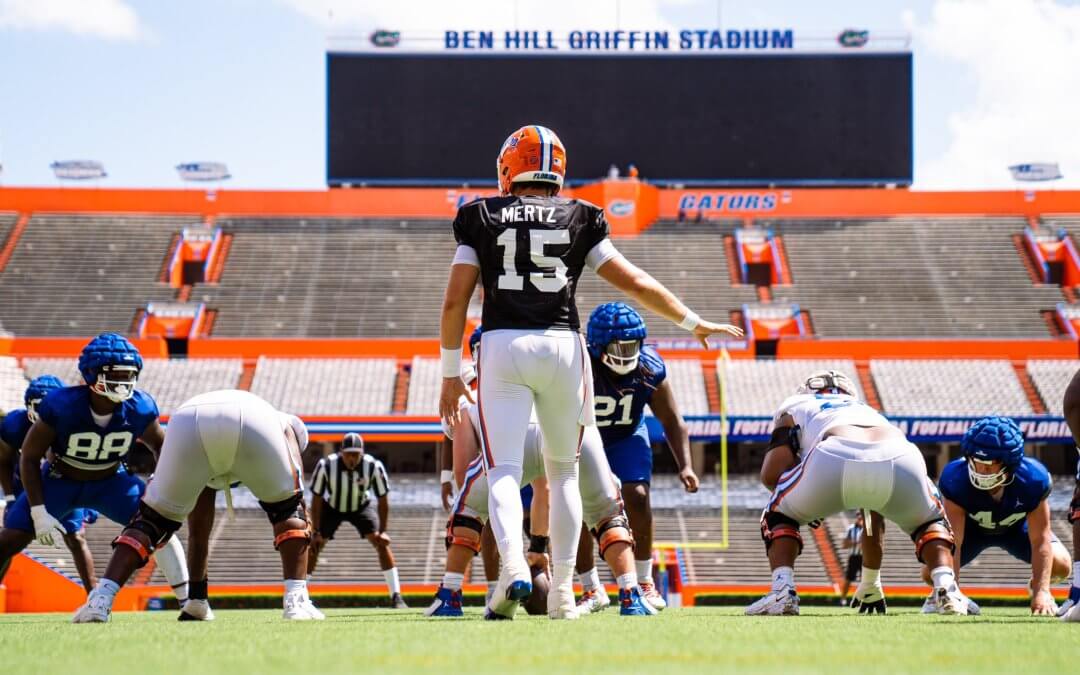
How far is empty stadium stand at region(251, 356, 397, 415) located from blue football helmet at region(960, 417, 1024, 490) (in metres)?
25.3

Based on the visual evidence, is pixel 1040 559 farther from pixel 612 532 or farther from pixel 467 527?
pixel 467 527

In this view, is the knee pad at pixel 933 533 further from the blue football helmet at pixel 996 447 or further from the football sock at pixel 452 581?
the football sock at pixel 452 581

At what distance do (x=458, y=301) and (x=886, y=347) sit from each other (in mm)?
32166

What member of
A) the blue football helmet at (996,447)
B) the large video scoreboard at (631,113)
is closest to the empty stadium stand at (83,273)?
the large video scoreboard at (631,113)

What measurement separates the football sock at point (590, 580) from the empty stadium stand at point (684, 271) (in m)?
28.1

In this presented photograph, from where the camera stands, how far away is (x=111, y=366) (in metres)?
7.61

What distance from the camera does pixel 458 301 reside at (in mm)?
6242

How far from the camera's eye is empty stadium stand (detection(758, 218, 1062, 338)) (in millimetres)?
37969

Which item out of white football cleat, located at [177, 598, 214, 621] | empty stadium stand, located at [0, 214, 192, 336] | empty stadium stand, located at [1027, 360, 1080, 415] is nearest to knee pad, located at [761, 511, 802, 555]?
white football cleat, located at [177, 598, 214, 621]

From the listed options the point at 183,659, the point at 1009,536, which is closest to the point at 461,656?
the point at 183,659

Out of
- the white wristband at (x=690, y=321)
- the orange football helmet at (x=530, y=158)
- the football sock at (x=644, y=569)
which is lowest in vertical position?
the football sock at (x=644, y=569)

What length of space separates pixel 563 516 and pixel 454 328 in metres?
1.04

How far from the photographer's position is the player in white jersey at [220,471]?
7141 millimetres

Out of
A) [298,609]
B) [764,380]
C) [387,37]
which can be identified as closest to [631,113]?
[387,37]
